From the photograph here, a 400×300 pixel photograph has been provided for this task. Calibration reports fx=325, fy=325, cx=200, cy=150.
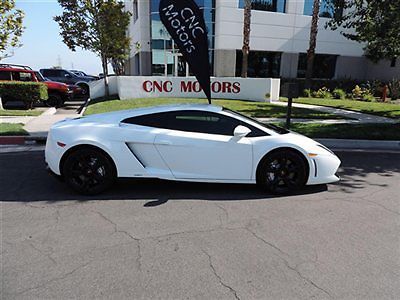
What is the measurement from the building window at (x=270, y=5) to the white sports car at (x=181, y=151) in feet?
64.8

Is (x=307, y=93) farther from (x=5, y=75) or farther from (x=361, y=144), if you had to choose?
(x=5, y=75)

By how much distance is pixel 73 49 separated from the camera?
16.7 meters

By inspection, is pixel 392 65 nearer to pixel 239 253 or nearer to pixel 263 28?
pixel 263 28

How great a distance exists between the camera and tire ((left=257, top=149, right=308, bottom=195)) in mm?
4555

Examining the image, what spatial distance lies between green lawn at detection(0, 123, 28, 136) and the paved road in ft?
12.5

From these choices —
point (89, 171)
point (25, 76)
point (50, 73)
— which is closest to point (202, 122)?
point (89, 171)

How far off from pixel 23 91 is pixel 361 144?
12.6 meters

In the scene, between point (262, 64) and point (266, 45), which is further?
point (262, 64)

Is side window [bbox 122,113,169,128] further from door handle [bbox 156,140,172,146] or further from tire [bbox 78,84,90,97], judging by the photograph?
tire [bbox 78,84,90,97]

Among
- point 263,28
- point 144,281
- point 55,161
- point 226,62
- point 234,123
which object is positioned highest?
point 263,28

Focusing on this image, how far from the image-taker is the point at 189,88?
15.8 meters

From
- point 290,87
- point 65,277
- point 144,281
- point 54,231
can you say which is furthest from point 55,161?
point 290,87

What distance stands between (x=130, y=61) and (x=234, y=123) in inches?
1209

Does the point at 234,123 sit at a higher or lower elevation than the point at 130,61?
lower
